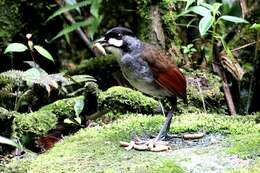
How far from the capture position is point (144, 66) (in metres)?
3.55

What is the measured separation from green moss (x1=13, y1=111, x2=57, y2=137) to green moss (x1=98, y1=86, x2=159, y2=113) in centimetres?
43

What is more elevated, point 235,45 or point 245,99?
point 235,45

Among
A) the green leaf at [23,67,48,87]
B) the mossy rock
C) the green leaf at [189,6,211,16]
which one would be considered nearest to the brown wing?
the green leaf at [189,6,211,16]

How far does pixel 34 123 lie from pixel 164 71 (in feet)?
4.22

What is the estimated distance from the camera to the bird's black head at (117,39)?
3541mm

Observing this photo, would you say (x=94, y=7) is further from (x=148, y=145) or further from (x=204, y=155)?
(x=204, y=155)

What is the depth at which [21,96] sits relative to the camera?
4578 mm

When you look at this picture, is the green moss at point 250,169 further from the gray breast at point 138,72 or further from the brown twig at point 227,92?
the brown twig at point 227,92

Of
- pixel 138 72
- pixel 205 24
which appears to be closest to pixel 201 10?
pixel 205 24

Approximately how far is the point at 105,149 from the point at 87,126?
94 cm

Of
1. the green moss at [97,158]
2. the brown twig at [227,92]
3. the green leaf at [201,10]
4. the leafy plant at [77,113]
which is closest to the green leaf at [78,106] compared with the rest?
the leafy plant at [77,113]

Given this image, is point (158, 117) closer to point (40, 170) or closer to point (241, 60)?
point (40, 170)

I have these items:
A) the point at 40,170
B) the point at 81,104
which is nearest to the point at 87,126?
the point at 81,104

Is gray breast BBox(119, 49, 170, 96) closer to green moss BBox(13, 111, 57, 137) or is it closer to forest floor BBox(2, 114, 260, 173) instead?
forest floor BBox(2, 114, 260, 173)
